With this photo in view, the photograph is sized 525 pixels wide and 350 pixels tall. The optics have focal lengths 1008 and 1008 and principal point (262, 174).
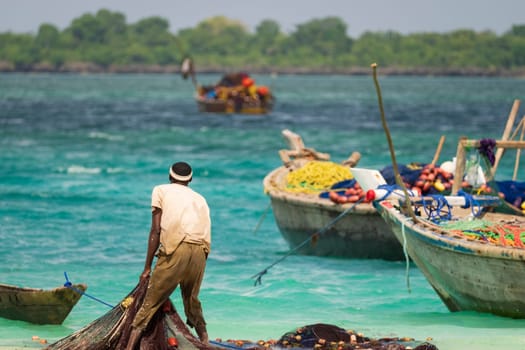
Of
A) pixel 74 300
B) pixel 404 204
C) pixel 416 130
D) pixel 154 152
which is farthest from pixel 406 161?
pixel 74 300

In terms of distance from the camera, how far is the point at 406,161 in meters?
30.8

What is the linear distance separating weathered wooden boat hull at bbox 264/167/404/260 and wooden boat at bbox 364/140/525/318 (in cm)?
222

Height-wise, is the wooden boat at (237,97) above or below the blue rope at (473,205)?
below

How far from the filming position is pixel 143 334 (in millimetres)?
7316

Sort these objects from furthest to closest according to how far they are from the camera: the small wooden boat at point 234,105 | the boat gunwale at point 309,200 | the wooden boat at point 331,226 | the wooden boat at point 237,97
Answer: the small wooden boat at point 234,105 → the wooden boat at point 237,97 → the wooden boat at point 331,226 → the boat gunwale at point 309,200

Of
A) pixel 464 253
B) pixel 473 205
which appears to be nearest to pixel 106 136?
pixel 473 205

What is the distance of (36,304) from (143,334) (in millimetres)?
2319

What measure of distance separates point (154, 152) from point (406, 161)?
26.7ft

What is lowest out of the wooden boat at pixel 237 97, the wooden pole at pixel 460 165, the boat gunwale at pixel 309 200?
the wooden boat at pixel 237 97

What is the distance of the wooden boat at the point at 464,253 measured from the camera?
30.7 feet

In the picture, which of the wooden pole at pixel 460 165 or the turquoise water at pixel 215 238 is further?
the wooden pole at pixel 460 165

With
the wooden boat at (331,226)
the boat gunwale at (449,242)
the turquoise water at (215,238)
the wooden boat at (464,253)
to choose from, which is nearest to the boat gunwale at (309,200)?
the wooden boat at (331,226)

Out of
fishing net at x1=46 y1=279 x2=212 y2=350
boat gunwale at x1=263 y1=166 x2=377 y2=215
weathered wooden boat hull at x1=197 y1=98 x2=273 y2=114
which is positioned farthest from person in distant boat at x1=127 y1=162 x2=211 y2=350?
weathered wooden boat hull at x1=197 y1=98 x2=273 y2=114

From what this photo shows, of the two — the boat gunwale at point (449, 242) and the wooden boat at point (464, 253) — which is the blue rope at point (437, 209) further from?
the boat gunwale at point (449, 242)
